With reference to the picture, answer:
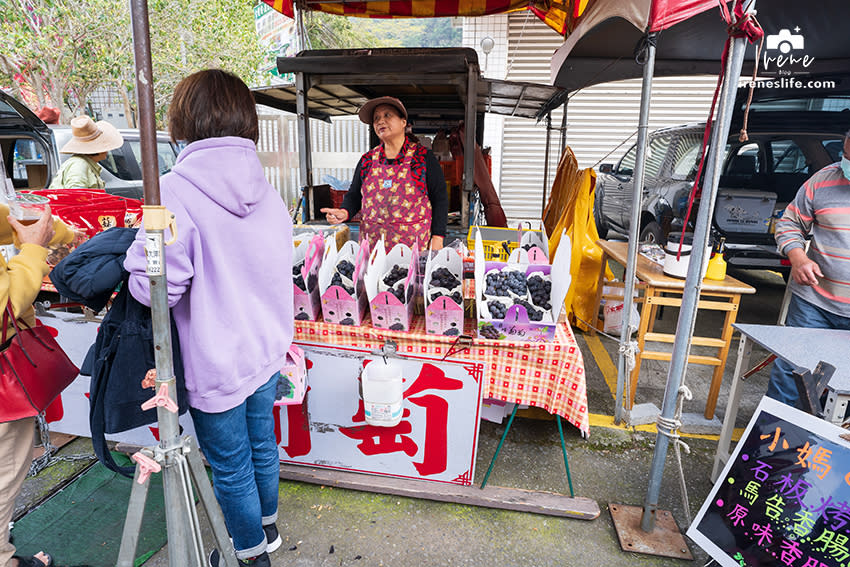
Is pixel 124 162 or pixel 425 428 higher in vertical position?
pixel 124 162

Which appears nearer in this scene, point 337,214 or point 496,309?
point 496,309

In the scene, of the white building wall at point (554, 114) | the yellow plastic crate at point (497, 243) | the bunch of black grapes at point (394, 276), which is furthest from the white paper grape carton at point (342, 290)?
the white building wall at point (554, 114)

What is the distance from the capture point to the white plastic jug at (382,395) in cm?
227

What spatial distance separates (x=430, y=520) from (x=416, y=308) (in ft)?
3.75

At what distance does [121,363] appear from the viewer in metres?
1.50

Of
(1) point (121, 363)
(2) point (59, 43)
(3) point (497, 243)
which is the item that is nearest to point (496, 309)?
(3) point (497, 243)

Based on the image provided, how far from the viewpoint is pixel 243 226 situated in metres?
1.60

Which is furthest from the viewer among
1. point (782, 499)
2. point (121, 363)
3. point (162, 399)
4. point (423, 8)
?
point (423, 8)

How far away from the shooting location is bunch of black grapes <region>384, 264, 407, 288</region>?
2625 millimetres

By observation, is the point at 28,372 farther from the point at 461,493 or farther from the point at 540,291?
the point at 540,291

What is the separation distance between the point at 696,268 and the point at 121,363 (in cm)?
227

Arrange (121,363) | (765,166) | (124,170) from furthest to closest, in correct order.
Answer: (124,170)
(765,166)
(121,363)

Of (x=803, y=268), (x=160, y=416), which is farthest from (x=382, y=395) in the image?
(x=803, y=268)

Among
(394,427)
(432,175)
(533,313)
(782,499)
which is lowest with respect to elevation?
(394,427)
